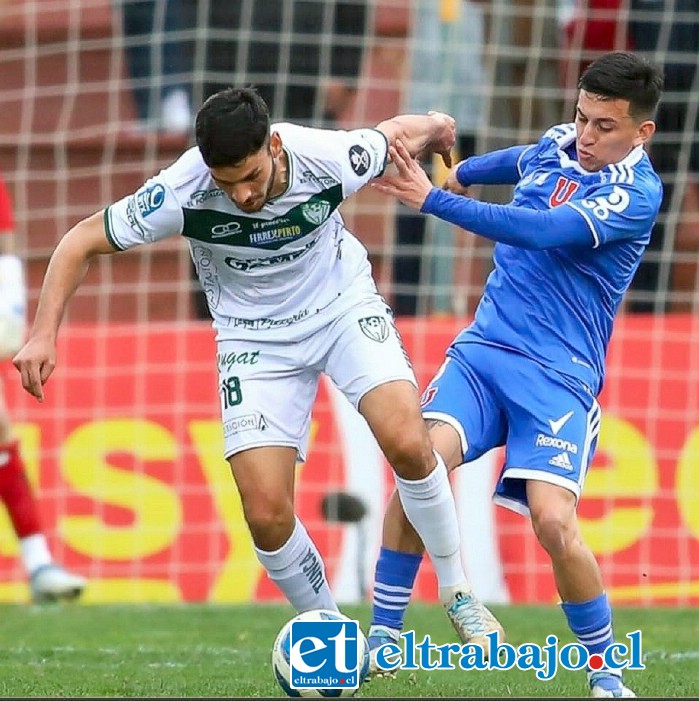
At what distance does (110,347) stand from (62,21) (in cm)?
348

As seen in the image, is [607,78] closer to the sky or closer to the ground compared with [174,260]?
closer to the sky

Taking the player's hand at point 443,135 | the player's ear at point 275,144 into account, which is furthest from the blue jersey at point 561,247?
the player's ear at point 275,144

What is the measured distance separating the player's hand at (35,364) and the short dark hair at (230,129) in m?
0.79

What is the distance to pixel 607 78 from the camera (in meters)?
6.09

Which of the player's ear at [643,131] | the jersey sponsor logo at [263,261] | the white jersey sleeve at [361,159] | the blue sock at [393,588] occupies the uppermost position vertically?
the player's ear at [643,131]

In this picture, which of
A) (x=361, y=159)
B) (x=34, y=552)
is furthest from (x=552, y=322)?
(x=34, y=552)

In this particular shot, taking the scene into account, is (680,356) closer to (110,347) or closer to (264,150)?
(110,347)

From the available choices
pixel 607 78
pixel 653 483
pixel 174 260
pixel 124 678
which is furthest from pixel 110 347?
pixel 607 78

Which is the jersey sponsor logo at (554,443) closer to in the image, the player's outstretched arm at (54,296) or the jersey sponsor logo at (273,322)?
the jersey sponsor logo at (273,322)

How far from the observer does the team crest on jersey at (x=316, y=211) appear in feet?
19.6

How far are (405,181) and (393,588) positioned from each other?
4.71 ft

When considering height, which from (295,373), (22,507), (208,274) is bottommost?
(22,507)

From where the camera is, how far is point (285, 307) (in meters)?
6.18

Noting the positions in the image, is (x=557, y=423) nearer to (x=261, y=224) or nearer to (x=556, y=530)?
(x=556, y=530)
